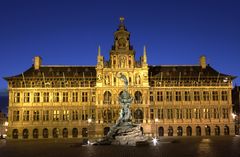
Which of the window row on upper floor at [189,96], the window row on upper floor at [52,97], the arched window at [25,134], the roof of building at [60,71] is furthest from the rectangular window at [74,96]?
the window row on upper floor at [189,96]

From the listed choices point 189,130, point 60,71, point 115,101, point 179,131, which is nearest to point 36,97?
point 60,71

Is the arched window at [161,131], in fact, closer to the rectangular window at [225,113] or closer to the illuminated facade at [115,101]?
the illuminated facade at [115,101]

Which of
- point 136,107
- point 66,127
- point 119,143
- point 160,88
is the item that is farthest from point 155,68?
point 119,143

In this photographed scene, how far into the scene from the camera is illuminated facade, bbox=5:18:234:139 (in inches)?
3034

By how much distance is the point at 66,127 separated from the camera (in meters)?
77.6

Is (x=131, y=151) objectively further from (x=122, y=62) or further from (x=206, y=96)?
(x=206, y=96)

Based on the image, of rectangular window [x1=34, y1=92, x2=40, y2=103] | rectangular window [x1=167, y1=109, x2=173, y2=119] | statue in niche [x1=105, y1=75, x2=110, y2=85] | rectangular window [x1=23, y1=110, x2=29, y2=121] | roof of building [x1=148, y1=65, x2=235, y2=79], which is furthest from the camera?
roof of building [x1=148, y1=65, x2=235, y2=79]

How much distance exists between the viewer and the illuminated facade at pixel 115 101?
7706 cm

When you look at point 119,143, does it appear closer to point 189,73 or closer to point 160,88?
point 160,88

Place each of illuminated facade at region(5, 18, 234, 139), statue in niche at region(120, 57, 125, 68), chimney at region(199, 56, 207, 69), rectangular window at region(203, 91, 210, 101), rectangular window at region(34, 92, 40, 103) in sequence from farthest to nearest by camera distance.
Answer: chimney at region(199, 56, 207, 69) < rectangular window at region(203, 91, 210, 101) < rectangular window at region(34, 92, 40, 103) < statue in niche at region(120, 57, 125, 68) < illuminated facade at region(5, 18, 234, 139)

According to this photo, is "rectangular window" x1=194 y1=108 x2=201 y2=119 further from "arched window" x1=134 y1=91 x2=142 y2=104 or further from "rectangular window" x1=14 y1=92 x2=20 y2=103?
"rectangular window" x1=14 y1=92 x2=20 y2=103

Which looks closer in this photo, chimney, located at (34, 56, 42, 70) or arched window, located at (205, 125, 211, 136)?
arched window, located at (205, 125, 211, 136)

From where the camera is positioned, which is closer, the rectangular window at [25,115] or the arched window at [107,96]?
the arched window at [107,96]

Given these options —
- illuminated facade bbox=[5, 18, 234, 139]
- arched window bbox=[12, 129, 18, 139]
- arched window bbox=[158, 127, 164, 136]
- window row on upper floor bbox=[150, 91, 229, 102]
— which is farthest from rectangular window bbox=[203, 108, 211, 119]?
arched window bbox=[12, 129, 18, 139]
